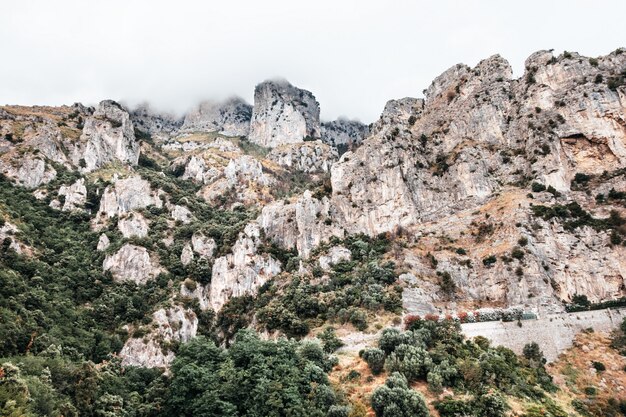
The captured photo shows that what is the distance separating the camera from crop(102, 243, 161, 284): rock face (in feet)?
279

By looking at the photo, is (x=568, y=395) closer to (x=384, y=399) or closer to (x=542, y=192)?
(x=384, y=399)

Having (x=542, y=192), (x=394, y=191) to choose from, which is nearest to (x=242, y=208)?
(x=394, y=191)

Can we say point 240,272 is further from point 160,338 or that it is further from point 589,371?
point 589,371

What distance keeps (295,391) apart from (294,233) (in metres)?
55.9

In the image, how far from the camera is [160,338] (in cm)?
7200

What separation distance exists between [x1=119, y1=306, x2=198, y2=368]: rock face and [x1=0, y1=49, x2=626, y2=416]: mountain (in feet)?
1.23

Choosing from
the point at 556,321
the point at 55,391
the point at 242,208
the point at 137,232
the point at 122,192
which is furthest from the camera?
the point at 242,208

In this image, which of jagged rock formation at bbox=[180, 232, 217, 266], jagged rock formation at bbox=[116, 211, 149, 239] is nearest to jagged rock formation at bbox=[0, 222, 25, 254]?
jagged rock formation at bbox=[116, 211, 149, 239]

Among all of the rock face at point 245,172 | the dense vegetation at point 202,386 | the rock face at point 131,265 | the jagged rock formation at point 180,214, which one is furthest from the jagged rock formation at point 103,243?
the rock face at point 245,172

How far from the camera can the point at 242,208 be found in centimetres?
12362

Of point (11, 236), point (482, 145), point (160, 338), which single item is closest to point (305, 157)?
point (482, 145)

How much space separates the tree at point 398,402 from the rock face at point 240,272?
51032mm

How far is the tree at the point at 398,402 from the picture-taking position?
3478 cm

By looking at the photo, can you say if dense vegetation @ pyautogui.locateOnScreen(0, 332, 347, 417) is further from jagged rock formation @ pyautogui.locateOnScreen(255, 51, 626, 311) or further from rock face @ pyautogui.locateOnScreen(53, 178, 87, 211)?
rock face @ pyautogui.locateOnScreen(53, 178, 87, 211)
